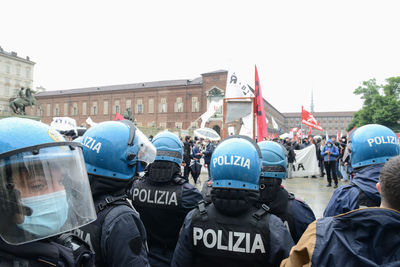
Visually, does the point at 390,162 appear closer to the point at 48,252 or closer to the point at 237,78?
the point at 48,252

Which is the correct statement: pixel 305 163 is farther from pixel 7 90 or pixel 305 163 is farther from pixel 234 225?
pixel 7 90

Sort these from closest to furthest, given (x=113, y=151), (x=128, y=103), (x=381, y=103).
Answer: (x=113, y=151), (x=381, y=103), (x=128, y=103)

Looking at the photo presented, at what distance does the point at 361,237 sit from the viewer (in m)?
1.18

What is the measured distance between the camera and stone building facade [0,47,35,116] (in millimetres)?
59981

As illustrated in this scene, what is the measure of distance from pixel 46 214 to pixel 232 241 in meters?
1.13

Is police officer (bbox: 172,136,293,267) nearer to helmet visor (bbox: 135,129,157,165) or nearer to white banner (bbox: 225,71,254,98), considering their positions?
helmet visor (bbox: 135,129,157,165)

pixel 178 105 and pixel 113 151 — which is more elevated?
pixel 178 105

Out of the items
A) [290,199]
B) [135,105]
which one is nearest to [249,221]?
[290,199]

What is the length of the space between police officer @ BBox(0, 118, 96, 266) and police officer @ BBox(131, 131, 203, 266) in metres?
1.28

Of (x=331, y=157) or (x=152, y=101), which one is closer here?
(x=331, y=157)

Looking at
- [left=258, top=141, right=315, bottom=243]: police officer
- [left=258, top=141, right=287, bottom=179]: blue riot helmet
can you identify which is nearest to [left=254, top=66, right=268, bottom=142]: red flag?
[left=258, top=141, right=287, bottom=179]: blue riot helmet

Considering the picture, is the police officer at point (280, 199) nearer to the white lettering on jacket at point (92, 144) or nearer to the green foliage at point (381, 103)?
the white lettering on jacket at point (92, 144)

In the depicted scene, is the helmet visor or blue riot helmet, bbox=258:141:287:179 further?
blue riot helmet, bbox=258:141:287:179

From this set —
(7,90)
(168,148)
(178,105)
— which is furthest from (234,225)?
(7,90)
